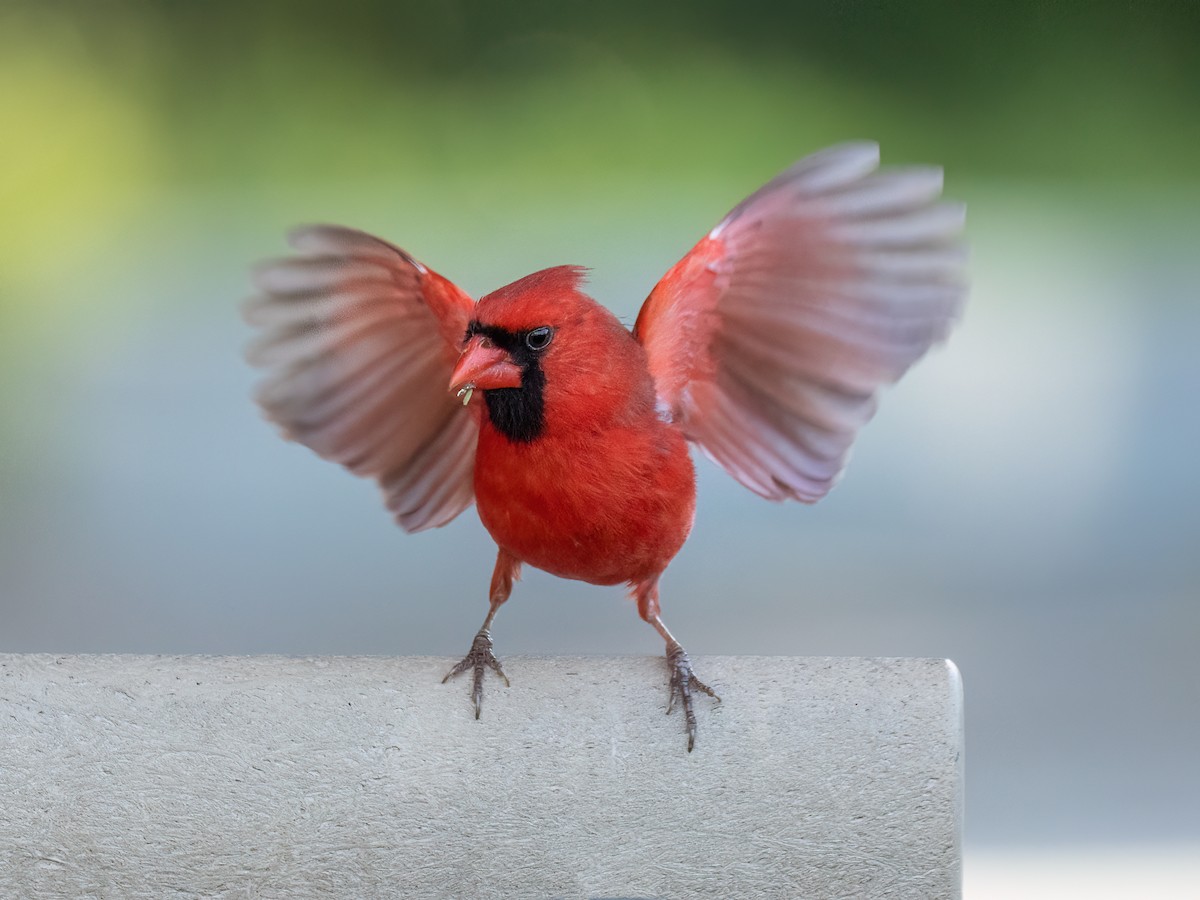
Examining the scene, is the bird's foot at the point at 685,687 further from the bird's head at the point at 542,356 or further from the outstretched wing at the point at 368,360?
the outstretched wing at the point at 368,360

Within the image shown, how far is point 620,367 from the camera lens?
1.72 m

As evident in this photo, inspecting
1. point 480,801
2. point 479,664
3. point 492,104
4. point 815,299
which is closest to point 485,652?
point 479,664

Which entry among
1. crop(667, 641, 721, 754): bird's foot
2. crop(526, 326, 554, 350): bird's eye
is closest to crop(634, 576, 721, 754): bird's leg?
crop(667, 641, 721, 754): bird's foot

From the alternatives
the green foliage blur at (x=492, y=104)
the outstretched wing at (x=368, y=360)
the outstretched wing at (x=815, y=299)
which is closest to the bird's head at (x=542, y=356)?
the outstretched wing at (x=815, y=299)

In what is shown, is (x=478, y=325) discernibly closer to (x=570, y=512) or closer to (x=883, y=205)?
(x=570, y=512)

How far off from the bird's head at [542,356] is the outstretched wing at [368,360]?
0.27 m

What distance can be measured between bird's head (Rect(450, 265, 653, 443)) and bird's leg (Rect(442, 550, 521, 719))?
28cm

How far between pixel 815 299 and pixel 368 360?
64 cm

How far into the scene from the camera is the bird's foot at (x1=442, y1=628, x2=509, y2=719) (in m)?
1.78

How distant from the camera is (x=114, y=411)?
16.1 ft

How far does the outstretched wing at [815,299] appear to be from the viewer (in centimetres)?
185

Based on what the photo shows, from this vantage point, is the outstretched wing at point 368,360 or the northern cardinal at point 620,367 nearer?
the northern cardinal at point 620,367

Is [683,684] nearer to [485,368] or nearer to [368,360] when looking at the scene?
[485,368]

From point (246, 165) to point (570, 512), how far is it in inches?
142
